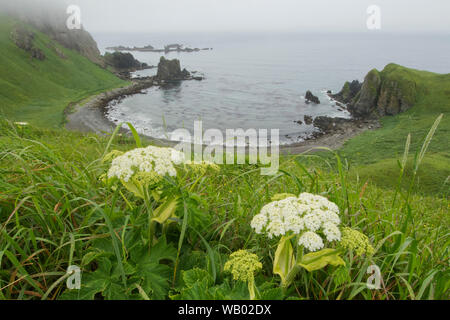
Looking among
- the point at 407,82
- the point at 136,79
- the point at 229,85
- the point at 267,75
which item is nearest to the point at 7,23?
the point at 136,79

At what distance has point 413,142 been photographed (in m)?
59.4

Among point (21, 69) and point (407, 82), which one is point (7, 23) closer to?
point (21, 69)

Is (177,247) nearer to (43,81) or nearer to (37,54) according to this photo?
(43,81)

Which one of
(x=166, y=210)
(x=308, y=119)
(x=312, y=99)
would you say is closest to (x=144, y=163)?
(x=166, y=210)

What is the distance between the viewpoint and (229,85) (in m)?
119

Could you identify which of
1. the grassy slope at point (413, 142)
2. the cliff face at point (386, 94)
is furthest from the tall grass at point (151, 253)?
the cliff face at point (386, 94)

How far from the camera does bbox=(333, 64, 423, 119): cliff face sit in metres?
82.9

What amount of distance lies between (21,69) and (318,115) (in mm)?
96433

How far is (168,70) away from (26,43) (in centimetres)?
5375

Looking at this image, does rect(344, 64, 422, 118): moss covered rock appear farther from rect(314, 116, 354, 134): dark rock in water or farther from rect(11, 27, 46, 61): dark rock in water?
rect(11, 27, 46, 61): dark rock in water

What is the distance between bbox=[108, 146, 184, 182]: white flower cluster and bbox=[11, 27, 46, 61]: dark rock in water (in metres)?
122

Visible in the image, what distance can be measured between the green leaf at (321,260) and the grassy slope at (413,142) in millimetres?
14089

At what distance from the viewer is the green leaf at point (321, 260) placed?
212cm

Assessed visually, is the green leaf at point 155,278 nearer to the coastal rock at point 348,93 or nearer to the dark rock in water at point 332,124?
the dark rock in water at point 332,124
